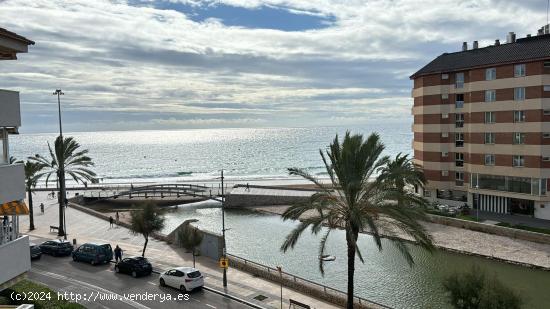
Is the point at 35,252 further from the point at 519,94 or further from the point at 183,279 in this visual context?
the point at 519,94

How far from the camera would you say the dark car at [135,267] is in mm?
26031

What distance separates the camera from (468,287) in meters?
14.6

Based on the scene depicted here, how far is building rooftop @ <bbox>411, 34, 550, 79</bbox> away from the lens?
134 ft

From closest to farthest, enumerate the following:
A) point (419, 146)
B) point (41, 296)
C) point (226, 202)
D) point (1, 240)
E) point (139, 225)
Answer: point (1, 240) < point (41, 296) < point (139, 225) < point (419, 146) < point (226, 202)

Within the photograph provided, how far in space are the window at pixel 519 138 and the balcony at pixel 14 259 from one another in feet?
141

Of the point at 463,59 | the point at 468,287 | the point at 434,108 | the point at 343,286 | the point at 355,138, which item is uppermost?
the point at 463,59

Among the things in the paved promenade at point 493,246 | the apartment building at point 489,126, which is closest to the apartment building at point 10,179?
the paved promenade at point 493,246

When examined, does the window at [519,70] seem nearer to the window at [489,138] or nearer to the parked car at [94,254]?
the window at [489,138]

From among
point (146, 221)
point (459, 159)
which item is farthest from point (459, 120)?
point (146, 221)

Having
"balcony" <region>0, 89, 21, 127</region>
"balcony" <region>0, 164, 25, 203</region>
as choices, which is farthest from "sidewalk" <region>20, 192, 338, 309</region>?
"balcony" <region>0, 89, 21, 127</region>

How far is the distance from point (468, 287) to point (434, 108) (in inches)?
1556

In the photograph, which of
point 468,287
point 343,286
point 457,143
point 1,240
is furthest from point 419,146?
point 1,240

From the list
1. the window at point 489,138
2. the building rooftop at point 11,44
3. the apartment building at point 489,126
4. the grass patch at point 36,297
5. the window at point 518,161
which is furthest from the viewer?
the window at point 489,138

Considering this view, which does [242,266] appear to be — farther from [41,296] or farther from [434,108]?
[434,108]
